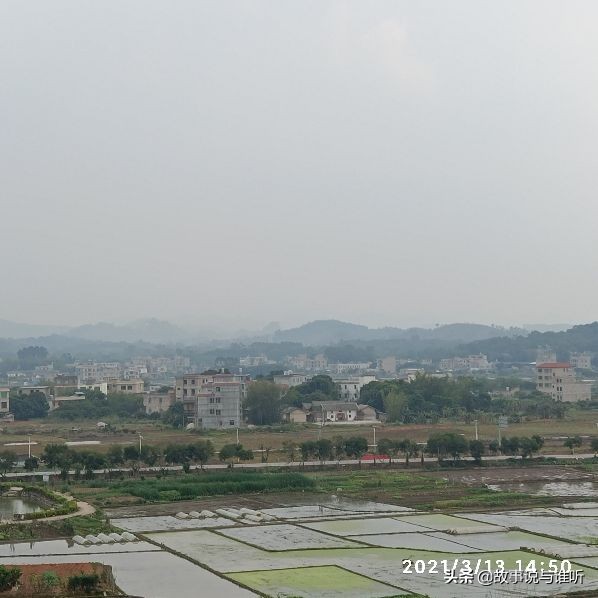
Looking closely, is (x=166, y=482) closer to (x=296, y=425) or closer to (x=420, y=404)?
(x=296, y=425)

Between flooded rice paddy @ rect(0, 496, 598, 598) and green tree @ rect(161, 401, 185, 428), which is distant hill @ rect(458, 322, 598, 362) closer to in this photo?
green tree @ rect(161, 401, 185, 428)

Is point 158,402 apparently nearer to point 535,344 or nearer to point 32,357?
point 535,344

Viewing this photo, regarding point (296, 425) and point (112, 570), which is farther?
point (296, 425)

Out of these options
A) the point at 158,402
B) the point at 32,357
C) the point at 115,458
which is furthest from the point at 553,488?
the point at 32,357

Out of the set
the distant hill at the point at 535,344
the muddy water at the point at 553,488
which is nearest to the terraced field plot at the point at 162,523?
the muddy water at the point at 553,488

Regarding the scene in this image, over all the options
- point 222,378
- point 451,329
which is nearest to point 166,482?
point 222,378
